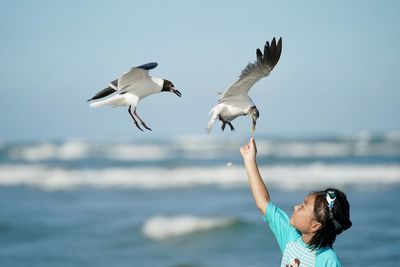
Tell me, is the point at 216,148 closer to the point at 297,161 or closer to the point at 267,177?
the point at 297,161

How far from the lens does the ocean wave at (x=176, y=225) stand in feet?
42.9

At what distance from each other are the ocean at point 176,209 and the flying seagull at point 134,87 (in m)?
0.45

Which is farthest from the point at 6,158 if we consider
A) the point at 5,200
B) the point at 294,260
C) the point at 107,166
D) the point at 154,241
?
the point at 294,260

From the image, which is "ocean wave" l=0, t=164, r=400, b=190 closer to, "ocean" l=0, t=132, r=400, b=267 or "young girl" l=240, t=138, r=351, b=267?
"ocean" l=0, t=132, r=400, b=267

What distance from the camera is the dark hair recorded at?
2.64 metres

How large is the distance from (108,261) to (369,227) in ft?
16.1

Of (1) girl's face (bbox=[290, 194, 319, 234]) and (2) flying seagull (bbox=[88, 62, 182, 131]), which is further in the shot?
(1) girl's face (bbox=[290, 194, 319, 234])

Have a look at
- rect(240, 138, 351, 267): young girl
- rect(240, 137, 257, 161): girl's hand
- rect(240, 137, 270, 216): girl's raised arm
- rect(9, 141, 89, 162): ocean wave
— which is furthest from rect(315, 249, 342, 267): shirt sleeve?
rect(9, 141, 89, 162): ocean wave

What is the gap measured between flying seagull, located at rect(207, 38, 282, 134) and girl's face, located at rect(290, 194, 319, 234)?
600 millimetres

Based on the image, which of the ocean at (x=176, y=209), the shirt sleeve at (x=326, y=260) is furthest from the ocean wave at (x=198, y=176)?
the shirt sleeve at (x=326, y=260)

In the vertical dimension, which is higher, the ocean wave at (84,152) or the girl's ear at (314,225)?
the ocean wave at (84,152)

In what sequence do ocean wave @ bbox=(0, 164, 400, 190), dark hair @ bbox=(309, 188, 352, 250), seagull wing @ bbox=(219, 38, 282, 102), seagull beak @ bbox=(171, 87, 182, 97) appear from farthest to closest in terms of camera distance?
ocean wave @ bbox=(0, 164, 400, 190) < dark hair @ bbox=(309, 188, 352, 250) < seagull wing @ bbox=(219, 38, 282, 102) < seagull beak @ bbox=(171, 87, 182, 97)

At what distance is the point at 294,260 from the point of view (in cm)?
278

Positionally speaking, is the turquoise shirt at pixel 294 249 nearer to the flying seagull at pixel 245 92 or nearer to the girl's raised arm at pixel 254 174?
the girl's raised arm at pixel 254 174
